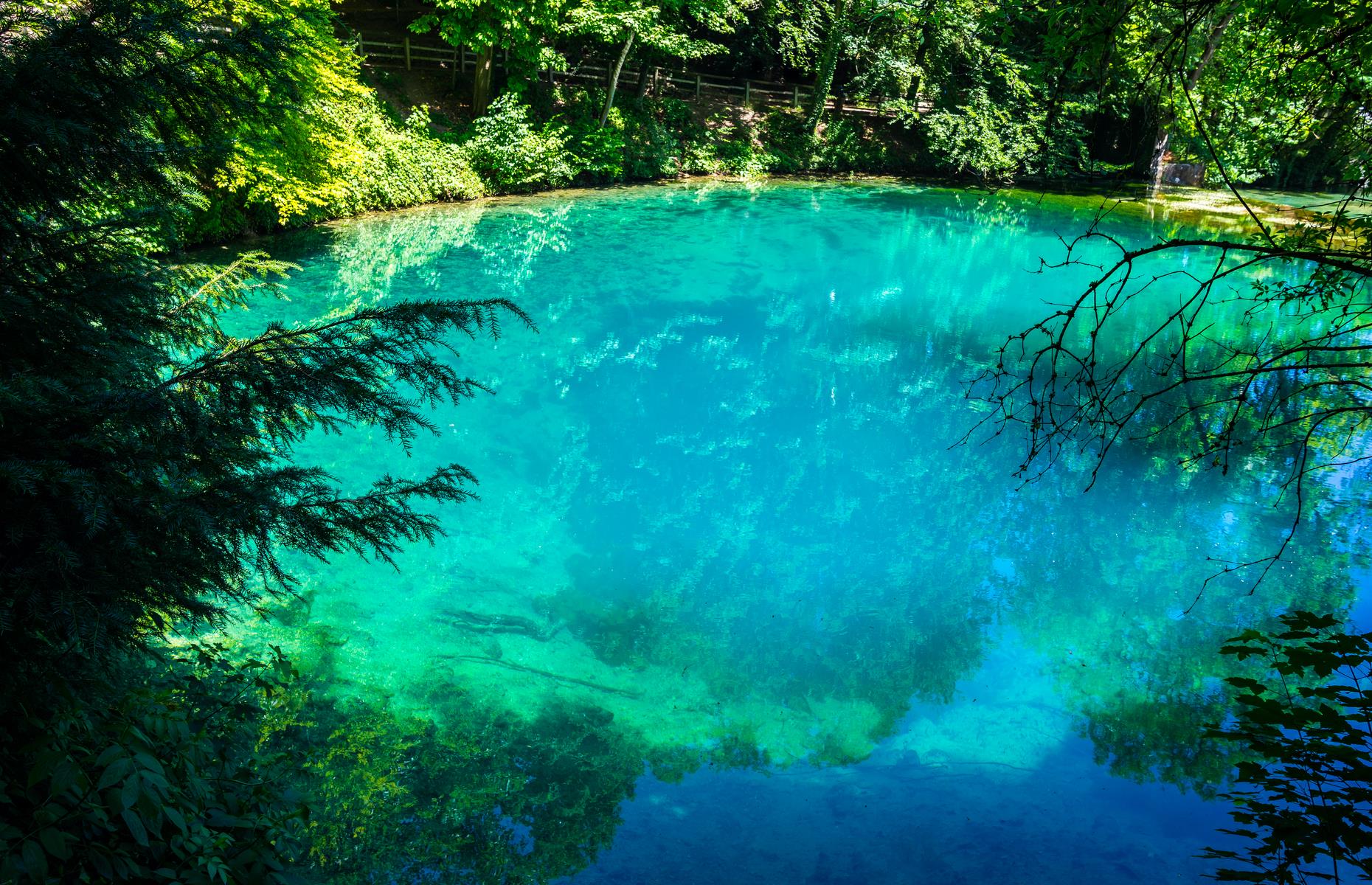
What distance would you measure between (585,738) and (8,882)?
394cm

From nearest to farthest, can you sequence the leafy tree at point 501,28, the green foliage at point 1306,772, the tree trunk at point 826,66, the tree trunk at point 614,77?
the green foliage at point 1306,772 < the leafy tree at point 501,28 < the tree trunk at point 614,77 < the tree trunk at point 826,66

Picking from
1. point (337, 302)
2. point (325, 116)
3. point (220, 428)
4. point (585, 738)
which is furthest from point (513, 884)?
point (325, 116)

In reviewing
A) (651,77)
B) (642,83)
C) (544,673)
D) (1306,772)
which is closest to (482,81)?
(642,83)

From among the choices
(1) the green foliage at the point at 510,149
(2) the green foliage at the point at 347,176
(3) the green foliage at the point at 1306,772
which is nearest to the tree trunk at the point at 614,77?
(1) the green foliage at the point at 510,149

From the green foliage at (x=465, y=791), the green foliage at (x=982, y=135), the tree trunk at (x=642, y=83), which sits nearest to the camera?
the green foliage at (x=465, y=791)

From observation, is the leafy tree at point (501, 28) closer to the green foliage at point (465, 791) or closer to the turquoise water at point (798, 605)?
the turquoise water at point (798, 605)

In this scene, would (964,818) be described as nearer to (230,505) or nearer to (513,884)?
(513,884)

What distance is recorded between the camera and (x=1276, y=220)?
20984mm

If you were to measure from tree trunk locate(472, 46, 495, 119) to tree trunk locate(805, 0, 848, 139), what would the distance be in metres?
11.0

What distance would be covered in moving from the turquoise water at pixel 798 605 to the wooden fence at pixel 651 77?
12.8m

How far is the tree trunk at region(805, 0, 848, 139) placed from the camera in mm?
28312

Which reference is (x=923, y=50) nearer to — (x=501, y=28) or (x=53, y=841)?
(x=501, y=28)

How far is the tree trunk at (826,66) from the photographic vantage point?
28.3 meters

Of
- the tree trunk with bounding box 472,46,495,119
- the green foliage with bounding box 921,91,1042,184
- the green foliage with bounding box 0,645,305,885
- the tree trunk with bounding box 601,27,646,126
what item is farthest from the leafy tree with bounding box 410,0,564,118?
the green foliage with bounding box 0,645,305,885
